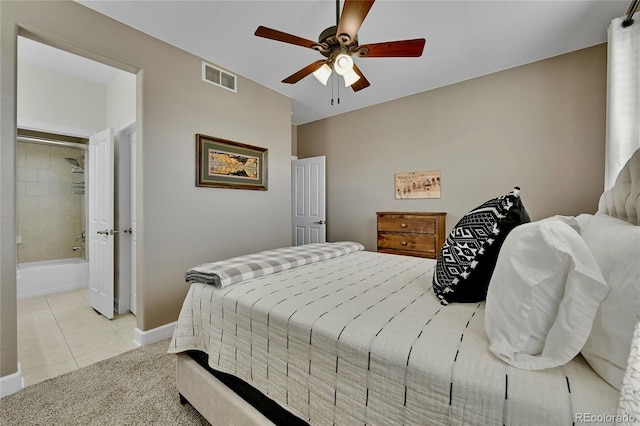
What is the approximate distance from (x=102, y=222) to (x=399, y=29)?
3.70 metres

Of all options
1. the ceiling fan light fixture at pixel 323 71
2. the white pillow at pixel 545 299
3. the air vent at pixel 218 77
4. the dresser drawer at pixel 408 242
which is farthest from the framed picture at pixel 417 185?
the white pillow at pixel 545 299

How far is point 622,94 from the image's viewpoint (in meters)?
2.20

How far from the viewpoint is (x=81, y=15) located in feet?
6.97

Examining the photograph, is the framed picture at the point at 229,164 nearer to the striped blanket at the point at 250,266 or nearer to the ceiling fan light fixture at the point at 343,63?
the striped blanket at the point at 250,266

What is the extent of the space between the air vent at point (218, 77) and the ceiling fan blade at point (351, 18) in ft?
5.84

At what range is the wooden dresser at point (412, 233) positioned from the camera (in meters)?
3.20

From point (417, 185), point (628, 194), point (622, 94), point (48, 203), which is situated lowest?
point (628, 194)

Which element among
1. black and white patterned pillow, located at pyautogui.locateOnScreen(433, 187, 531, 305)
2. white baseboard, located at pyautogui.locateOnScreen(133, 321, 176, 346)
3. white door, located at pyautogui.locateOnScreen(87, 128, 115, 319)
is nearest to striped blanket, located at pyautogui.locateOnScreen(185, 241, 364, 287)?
black and white patterned pillow, located at pyautogui.locateOnScreen(433, 187, 531, 305)

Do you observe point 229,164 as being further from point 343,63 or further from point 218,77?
point 343,63

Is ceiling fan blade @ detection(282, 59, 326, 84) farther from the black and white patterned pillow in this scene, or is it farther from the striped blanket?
the black and white patterned pillow

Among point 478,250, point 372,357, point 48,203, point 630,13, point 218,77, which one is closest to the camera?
point 372,357

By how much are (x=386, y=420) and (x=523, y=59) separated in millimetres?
3633

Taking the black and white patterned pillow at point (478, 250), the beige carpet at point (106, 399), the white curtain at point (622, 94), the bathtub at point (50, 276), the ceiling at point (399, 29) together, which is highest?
the ceiling at point (399, 29)

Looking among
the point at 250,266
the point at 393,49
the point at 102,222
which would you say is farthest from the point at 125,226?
the point at 393,49
